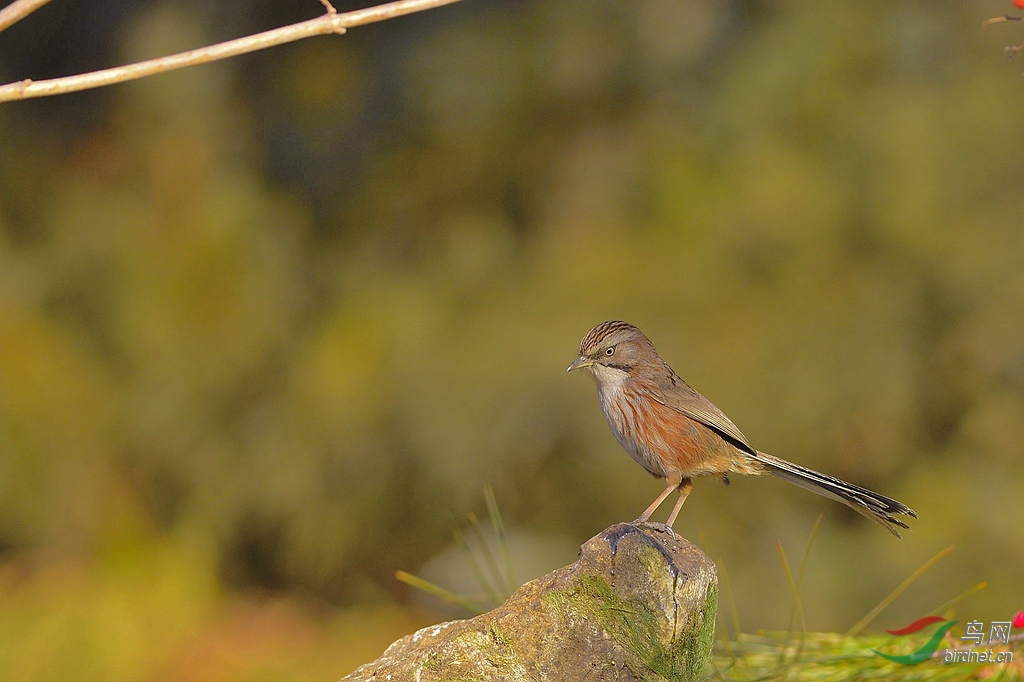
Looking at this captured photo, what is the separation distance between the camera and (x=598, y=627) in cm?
117

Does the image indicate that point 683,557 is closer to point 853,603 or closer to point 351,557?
point 853,603

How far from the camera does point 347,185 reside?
3896mm

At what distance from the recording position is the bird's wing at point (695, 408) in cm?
168

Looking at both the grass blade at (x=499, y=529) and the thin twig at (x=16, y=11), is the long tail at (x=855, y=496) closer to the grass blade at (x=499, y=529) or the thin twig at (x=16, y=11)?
the grass blade at (x=499, y=529)

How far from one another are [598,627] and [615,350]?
2.30ft

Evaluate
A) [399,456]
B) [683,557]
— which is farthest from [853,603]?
[683,557]

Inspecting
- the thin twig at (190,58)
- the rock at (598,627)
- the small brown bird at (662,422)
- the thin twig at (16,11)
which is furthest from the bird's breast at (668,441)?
the thin twig at (16,11)

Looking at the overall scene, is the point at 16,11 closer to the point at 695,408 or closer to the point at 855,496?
the point at 695,408

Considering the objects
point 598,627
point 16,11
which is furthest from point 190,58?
point 598,627

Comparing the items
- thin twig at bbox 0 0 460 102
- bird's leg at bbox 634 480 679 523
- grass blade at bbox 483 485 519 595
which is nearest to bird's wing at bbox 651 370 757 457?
bird's leg at bbox 634 480 679 523

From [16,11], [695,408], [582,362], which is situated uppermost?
[16,11]

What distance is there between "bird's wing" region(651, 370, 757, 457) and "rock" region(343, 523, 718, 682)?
500mm

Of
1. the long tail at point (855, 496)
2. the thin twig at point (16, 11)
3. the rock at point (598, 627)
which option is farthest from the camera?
the long tail at point (855, 496)

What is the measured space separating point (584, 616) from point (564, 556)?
2.56 m
